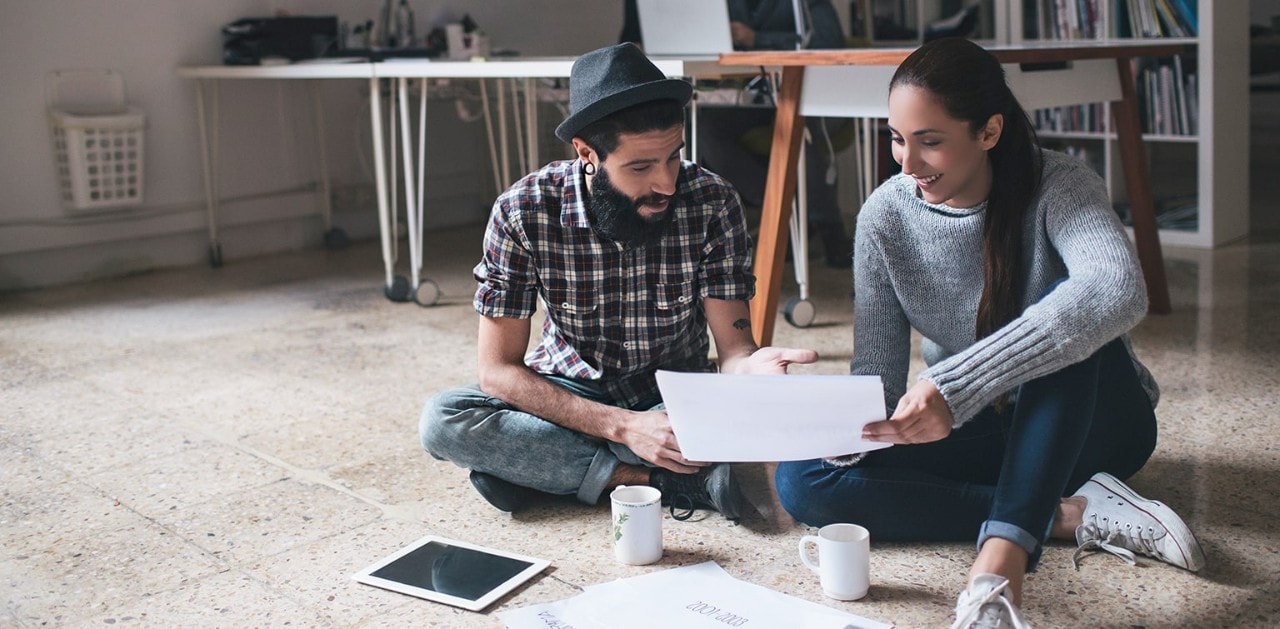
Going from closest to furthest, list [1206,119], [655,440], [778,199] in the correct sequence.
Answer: [655,440]
[778,199]
[1206,119]

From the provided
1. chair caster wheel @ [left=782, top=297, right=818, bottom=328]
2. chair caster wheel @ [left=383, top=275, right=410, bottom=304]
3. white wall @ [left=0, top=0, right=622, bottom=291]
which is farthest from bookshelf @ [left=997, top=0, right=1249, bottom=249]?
white wall @ [left=0, top=0, right=622, bottom=291]

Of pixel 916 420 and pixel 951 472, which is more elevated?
pixel 916 420

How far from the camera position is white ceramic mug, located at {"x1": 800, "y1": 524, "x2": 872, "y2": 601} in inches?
57.7

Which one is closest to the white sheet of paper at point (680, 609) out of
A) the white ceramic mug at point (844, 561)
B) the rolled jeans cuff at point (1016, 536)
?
the white ceramic mug at point (844, 561)

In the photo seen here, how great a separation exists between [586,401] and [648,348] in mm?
134

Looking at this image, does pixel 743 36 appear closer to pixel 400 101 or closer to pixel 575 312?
pixel 400 101

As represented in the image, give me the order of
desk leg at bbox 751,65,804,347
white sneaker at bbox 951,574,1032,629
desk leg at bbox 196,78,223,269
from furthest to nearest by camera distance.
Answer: desk leg at bbox 196,78,223,269, desk leg at bbox 751,65,804,347, white sneaker at bbox 951,574,1032,629

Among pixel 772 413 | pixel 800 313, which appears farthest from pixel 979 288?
pixel 800 313

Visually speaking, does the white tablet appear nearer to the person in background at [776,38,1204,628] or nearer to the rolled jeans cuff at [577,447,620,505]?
the rolled jeans cuff at [577,447,620,505]

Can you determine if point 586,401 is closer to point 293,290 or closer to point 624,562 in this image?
point 624,562

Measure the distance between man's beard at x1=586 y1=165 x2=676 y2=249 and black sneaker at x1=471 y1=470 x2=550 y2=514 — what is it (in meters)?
0.40

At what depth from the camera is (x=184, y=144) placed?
4.39 m

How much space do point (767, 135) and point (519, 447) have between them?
233cm

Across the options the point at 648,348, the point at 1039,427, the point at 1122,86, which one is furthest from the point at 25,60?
the point at 1039,427
